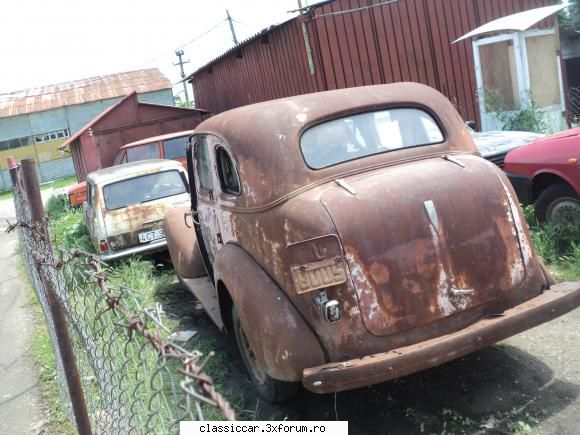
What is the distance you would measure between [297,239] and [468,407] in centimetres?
148

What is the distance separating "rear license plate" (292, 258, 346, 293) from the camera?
10.4ft

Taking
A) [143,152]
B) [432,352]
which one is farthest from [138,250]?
[143,152]

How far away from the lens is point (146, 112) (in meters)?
17.6

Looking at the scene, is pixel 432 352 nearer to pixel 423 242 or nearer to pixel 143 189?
pixel 423 242

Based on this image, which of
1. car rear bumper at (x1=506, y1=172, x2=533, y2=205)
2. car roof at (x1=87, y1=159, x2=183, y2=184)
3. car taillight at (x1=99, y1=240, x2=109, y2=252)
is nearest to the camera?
car rear bumper at (x1=506, y1=172, x2=533, y2=205)

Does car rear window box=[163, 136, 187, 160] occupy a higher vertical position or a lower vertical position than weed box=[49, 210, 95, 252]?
higher

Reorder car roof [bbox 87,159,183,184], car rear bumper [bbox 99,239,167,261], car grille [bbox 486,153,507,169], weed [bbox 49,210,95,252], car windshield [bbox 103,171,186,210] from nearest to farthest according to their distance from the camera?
car grille [bbox 486,153,507,169]
car rear bumper [bbox 99,239,167,261]
car windshield [bbox 103,171,186,210]
car roof [bbox 87,159,183,184]
weed [bbox 49,210,95,252]

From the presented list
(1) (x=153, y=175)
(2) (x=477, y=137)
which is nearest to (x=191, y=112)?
A: (1) (x=153, y=175)

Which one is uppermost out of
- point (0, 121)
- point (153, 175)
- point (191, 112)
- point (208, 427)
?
point (0, 121)

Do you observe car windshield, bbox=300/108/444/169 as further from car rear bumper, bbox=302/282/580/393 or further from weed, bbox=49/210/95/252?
weed, bbox=49/210/95/252

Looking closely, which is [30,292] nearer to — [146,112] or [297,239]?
[297,239]

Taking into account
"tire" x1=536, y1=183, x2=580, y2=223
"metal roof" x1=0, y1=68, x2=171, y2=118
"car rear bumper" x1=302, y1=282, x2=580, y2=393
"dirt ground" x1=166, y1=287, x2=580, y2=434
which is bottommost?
"dirt ground" x1=166, y1=287, x2=580, y2=434

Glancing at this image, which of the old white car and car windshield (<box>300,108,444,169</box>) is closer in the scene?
car windshield (<box>300,108,444,169</box>)

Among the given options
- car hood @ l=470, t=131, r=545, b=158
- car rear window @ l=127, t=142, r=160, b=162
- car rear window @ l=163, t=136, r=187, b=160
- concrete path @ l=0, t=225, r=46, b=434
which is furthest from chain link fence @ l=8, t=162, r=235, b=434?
car rear window @ l=127, t=142, r=160, b=162
